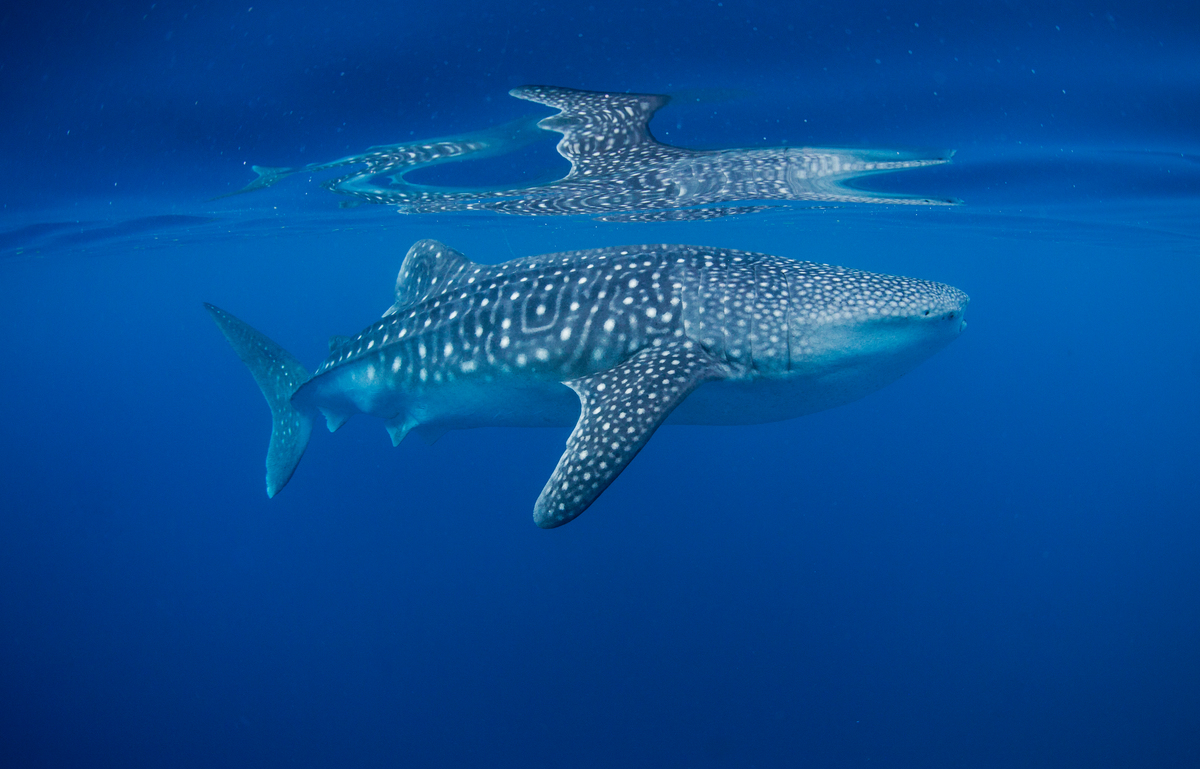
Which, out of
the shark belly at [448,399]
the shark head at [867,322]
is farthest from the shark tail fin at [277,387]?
the shark head at [867,322]

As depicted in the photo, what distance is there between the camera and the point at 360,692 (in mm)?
14547

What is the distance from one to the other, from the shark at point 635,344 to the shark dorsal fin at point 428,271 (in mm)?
161

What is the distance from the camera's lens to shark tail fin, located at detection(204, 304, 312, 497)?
8031 mm

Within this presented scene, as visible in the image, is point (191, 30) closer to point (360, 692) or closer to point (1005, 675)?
point (360, 692)

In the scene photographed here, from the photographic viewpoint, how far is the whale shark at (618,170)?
7070 mm

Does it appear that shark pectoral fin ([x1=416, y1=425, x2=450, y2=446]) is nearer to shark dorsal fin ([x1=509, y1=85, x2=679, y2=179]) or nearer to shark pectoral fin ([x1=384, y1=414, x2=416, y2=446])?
shark pectoral fin ([x1=384, y1=414, x2=416, y2=446])

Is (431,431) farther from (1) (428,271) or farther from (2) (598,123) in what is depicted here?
(2) (598,123)

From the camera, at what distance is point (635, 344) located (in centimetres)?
559

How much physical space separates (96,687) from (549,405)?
17.3m

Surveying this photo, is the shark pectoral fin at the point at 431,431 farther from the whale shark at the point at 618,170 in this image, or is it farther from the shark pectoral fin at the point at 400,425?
the whale shark at the point at 618,170

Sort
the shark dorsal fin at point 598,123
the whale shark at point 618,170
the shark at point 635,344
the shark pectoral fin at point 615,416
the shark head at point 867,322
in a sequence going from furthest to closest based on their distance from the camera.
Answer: the whale shark at point 618,170 → the shark dorsal fin at point 598,123 → the shark head at point 867,322 → the shark at point 635,344 → the shark pectoral fin at point 615,416

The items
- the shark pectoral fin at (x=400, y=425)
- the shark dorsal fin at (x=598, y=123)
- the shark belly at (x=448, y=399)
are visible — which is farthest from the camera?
the shark pectoral fin at (x=400, y=425)

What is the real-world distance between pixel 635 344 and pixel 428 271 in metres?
3.33

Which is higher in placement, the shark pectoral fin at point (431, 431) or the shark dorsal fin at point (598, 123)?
Result: the shark dorsal fin at point (598, 123)
